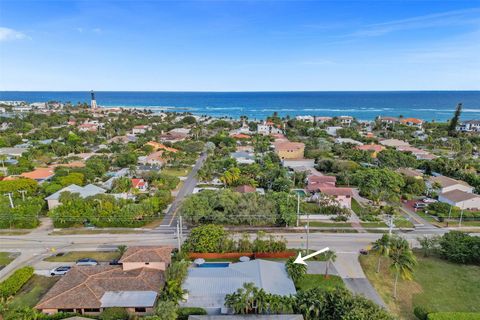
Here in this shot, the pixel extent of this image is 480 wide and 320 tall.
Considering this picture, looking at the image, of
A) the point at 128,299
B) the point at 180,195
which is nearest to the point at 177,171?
the point at 180,195

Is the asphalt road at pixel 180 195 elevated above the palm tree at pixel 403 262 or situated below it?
below

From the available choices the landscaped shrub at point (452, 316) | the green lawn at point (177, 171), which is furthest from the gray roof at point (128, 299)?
the green lawn at point (177, 171)

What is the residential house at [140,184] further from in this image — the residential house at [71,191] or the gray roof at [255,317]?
the gray roof at [255,317]

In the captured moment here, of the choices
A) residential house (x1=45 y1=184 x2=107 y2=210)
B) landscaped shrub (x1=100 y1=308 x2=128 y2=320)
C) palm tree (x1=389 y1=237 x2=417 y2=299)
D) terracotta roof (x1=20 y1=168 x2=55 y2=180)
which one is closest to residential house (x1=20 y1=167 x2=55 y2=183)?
terracotta roof (x1=20 y1=168 x2=55 y2=180)

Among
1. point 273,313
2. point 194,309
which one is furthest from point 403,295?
point 194,309

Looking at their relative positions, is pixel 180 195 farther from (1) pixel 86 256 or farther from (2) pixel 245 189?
(1) pixel 86 256

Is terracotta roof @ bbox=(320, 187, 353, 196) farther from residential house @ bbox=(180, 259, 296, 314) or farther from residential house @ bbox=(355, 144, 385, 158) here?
residential house @ bbox=(355, 144, 385, 158)
